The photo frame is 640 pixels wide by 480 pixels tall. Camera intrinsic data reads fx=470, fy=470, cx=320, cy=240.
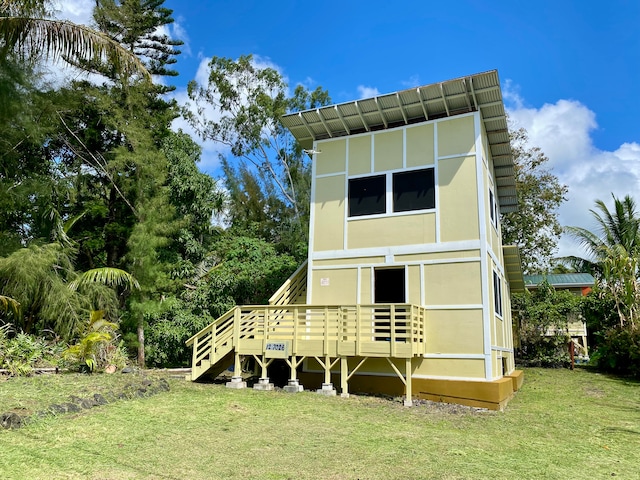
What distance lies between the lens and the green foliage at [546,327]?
17672 millimetres

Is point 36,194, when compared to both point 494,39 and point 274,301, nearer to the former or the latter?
point 274,301

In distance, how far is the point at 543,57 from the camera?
1130cm

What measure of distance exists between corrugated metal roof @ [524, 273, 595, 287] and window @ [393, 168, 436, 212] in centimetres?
1511

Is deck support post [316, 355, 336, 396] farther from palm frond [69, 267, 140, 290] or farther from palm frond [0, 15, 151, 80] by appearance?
palm frond [0, 15, 151, 80]

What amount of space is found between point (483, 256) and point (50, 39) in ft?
31.3

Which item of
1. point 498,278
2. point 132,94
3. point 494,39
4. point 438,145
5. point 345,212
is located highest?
point 132,94

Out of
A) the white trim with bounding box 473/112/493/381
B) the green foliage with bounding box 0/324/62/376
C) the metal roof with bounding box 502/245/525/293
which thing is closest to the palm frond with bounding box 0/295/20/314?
the green foliage with bounding box 0/324/62/376

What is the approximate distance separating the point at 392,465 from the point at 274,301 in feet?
21.3

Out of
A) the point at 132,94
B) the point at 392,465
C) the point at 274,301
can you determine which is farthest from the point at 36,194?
the point at 392,465

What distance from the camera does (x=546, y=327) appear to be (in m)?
18.1

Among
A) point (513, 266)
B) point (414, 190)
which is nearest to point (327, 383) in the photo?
point (414, 190)

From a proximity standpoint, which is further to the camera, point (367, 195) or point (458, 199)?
point (367, 195)

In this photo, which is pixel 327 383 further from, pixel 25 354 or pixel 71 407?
pixel 25 354

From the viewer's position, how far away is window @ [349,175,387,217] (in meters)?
11.4
